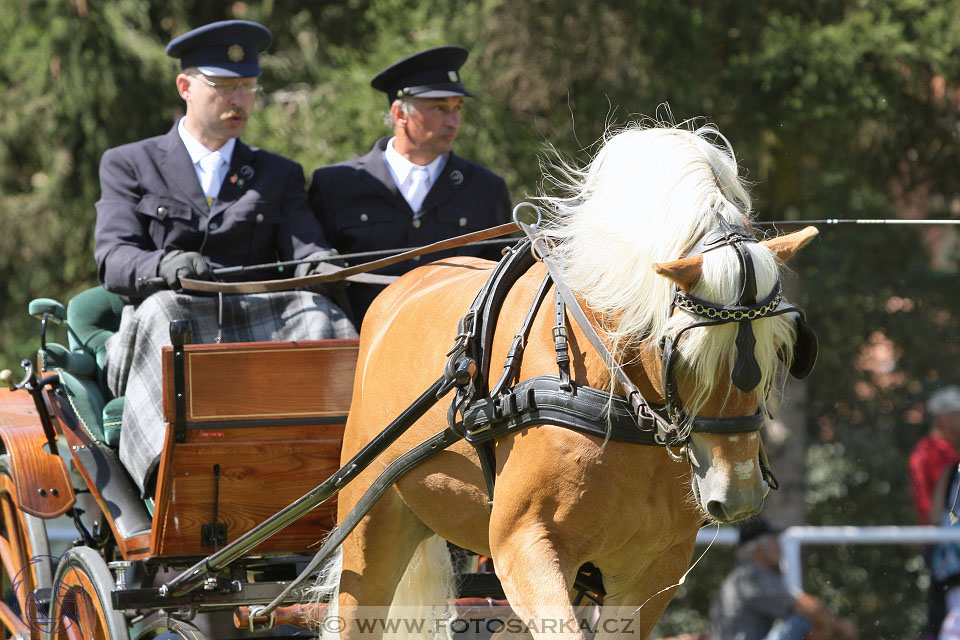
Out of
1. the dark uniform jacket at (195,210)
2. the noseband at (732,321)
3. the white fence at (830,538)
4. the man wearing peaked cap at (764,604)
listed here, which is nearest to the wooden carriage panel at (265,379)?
the dark uniform jacket at (195,210)

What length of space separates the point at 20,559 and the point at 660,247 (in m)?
3.07

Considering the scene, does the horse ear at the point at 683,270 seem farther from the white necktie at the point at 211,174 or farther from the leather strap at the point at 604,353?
the white necktie at the point at 211,174

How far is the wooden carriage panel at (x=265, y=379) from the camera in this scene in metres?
3.36

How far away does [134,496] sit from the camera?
12.4ft

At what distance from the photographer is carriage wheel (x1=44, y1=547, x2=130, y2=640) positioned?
3.52 meters

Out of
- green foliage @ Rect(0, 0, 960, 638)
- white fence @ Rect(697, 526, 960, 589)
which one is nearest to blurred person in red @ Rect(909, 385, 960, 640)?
white fence @ Rect(697, 526, 960, 589)

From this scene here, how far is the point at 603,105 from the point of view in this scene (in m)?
7.08

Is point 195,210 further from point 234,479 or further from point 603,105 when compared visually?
point 603,105

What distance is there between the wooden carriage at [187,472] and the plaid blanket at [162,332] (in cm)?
14

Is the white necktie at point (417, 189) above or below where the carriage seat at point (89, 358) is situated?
above

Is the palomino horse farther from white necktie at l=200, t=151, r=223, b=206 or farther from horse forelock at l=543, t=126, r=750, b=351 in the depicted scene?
white necktie at l=200, t=151, r=223, b=206

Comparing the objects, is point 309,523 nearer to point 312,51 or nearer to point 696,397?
point 696,397

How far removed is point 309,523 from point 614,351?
1.48m

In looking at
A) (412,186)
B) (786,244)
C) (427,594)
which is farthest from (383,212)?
(786,244)
